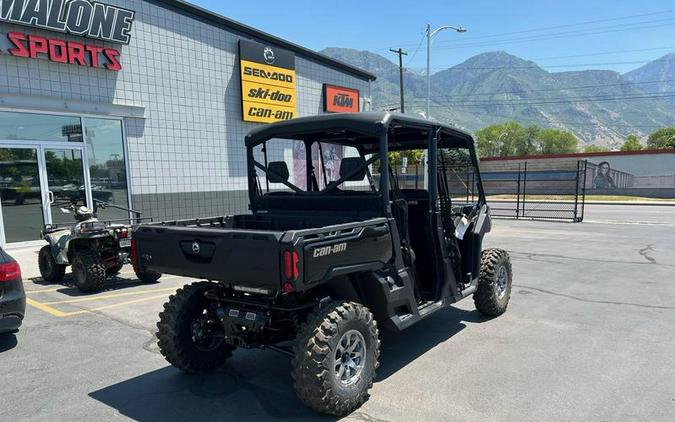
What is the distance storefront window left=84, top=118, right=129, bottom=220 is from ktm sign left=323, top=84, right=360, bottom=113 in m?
7.72

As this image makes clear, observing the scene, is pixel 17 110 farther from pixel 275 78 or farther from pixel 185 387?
pixel 185 387

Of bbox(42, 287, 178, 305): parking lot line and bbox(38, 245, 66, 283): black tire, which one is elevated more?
bbox(38, 245, 66, 283): black tire

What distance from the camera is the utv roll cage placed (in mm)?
4031

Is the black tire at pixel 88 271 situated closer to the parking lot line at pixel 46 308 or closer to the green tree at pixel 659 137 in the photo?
the parking lot line at pixel 46 308

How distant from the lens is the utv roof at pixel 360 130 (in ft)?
13.1

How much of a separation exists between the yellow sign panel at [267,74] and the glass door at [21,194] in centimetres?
621

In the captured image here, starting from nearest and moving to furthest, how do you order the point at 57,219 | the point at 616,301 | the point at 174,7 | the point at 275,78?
the point at 616,301 < the point at 57,219 < the point at 174,7 < the point at 275,78

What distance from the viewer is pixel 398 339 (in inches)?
200

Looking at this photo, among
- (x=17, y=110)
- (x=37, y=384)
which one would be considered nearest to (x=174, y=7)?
(x=17, y=110)

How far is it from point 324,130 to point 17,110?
8.79 metres

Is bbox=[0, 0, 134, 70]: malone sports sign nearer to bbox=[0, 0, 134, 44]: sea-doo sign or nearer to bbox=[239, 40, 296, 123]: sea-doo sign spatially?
bbox=[0, 0, 134, 44]: sea-doo sign

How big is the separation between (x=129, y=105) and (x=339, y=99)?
8180mm

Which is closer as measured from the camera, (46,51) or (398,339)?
(398,339)

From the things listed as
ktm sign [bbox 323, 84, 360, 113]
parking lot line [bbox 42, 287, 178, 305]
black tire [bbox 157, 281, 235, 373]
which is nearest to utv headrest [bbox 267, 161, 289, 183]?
black tire [bbox 157, 281, 235, 373]
